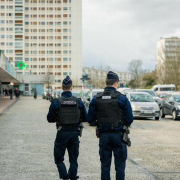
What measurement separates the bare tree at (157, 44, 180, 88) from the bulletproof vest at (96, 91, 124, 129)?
55.5 m

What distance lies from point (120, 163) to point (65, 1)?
393 ft

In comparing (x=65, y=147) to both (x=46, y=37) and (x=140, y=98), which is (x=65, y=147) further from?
(x=46, y=37)

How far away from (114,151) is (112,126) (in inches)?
13.9

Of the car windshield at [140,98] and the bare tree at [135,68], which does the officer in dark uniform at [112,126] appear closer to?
the car windshield at [140,98]

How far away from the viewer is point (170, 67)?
63.1m

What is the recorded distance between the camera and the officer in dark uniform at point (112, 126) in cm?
527

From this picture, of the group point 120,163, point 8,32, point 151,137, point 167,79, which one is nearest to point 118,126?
point 120,163

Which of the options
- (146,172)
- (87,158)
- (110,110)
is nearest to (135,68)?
(87,158)

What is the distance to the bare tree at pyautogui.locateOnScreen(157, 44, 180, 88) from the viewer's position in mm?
60406

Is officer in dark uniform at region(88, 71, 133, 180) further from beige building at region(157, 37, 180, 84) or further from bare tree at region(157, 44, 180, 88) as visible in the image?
beige building at region(157, 37, 180, 84)

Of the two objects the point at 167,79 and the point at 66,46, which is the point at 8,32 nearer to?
the point at 66,46

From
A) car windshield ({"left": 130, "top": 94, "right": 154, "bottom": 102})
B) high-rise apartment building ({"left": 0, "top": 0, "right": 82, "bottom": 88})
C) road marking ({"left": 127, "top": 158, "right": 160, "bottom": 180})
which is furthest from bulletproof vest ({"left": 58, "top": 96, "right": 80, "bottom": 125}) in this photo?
high-rise apartment building ({"left": 0, "top": 0, "right": 82, "bottom": 88})

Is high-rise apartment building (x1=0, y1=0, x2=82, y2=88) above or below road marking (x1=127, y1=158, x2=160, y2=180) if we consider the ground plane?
above

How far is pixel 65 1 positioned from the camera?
121 m
